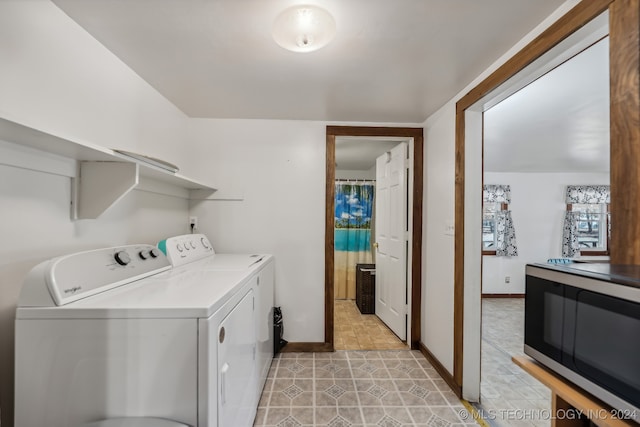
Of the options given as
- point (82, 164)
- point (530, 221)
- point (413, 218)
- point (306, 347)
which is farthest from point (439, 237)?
point (530, 221)

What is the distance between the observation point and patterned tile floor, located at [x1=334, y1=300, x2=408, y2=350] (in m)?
2.71

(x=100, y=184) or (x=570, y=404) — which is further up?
(x=100, y=184)

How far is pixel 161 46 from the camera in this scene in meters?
1.46

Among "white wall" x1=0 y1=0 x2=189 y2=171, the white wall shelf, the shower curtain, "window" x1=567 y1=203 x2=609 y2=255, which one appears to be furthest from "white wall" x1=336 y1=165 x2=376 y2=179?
"window" x1=567 y1=203 x2=609 y2=255

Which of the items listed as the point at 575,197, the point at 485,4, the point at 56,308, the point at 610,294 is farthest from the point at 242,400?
the point at 575,197

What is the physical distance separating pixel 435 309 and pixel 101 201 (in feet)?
8.14

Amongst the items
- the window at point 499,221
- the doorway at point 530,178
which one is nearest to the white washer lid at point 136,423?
the doorway at point 530,178

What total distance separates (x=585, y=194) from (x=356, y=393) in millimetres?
5436

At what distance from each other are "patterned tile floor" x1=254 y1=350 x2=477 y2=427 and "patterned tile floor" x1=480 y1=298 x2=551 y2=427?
0.81ft

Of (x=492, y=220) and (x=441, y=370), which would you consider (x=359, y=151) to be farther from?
(x=492, y=220)

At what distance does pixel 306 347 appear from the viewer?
2.54m

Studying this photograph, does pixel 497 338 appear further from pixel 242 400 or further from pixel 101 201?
pixel 101 201

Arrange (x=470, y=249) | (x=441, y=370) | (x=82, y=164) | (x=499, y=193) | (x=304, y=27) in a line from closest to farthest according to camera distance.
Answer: (x=304, y=27)
(x=82, y=164)
(x=470, y=249)
(x=441, y=370)
(x=499, y=193)

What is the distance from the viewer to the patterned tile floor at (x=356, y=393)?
1688 mm
